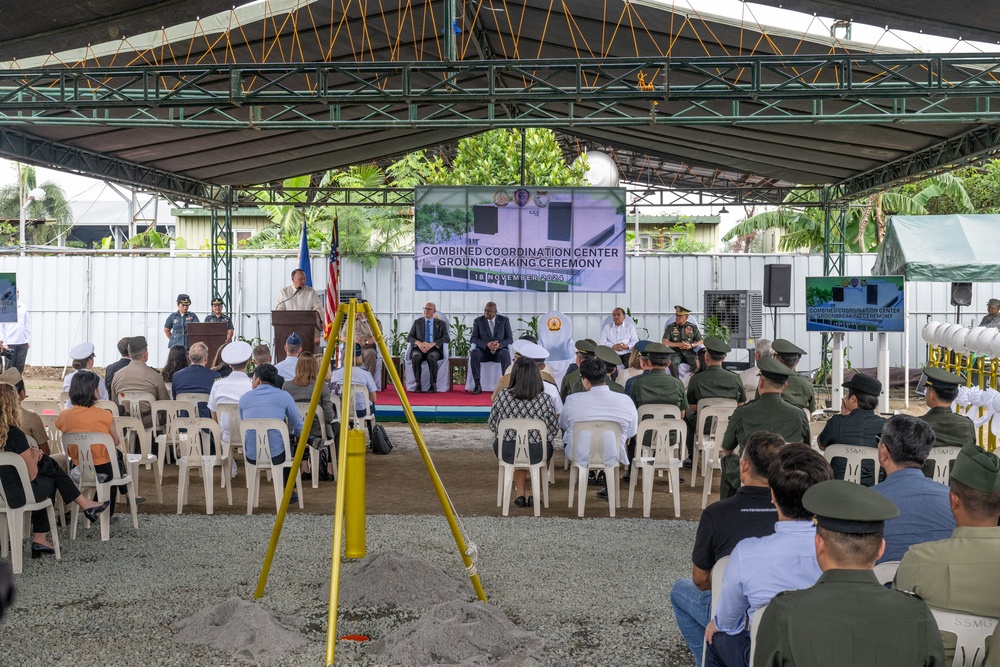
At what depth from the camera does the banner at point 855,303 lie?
11.3 metres

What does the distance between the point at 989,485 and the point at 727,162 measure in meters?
11.7

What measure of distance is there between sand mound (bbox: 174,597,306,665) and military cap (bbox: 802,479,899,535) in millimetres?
2505

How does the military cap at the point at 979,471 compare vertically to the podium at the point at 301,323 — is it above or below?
below

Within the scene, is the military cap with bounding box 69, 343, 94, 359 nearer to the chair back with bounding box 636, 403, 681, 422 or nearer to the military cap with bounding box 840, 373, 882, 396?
the chair back with bounding box 636, 403, 681, 422

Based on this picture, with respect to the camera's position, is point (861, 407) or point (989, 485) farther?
point (861, 407)

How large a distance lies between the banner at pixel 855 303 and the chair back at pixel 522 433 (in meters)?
6.17

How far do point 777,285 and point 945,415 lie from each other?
29.0ft

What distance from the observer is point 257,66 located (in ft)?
27.0

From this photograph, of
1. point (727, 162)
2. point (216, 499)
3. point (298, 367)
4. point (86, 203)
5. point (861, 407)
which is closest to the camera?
point (861, 407)

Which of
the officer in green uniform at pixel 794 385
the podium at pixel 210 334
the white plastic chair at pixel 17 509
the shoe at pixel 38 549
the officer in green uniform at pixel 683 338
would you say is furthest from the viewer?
the podium at pixel 210 334

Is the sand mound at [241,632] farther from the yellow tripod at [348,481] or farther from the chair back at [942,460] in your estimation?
the chair back at [942,460]

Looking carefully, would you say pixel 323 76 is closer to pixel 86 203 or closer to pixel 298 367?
pixel 298 367

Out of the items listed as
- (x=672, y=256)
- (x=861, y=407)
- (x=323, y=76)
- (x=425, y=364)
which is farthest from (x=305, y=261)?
(x=861, y=407)

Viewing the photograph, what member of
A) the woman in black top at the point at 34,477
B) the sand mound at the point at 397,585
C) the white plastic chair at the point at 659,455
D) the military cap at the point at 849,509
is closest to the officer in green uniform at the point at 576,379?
the white plastic chair at the point at 659,455
